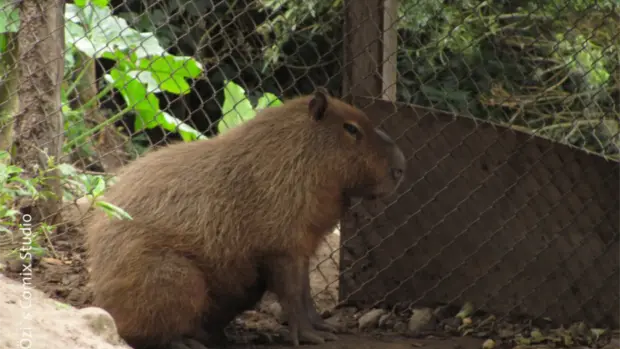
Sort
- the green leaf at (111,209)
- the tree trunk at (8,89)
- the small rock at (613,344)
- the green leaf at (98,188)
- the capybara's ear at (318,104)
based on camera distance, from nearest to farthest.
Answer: the green leaf at (111,209)
the green leaf at (98,188)
the capybara's ear at (318,104)
the small rock at (613,344)
the tree trunk at (8,89)

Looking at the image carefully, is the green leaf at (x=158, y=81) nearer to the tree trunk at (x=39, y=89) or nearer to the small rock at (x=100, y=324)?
the tree trunk at (x=39, y=89)

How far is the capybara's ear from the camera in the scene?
465 cm

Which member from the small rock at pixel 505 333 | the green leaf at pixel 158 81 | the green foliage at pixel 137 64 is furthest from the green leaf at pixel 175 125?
the small rock at pixel 505 333

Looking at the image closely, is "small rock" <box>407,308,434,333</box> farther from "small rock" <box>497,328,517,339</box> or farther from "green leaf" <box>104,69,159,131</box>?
Result: "green leaf" <box>104,69,159,131</box>

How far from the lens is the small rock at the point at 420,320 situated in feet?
17.1

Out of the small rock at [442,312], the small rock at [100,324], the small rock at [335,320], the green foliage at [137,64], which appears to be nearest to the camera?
the small rock at [100,324]

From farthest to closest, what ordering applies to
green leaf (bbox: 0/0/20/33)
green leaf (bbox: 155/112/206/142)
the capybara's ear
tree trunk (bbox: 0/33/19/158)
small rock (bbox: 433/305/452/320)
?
green leaf (bbox: 155/112/206/142) < tree trunk (bbox: 0/33/19/158) < green leaf (bbox: 0/0/20/33) < small rock (bbox: 433/305/452/320) < the capybara's ear

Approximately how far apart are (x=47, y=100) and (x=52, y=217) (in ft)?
2.16

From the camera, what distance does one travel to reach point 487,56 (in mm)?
7094

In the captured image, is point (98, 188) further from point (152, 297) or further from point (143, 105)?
point (143, 105)

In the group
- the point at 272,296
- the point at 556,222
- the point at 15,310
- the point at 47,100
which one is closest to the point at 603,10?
the point at 556,222

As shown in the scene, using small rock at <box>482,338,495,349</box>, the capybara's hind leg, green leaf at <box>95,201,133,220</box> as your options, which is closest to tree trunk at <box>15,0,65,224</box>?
the capybara's hind leg

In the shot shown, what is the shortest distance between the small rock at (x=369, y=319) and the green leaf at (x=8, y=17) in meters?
2.58

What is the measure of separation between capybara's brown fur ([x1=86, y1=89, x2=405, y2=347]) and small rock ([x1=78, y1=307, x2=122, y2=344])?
54 cm
